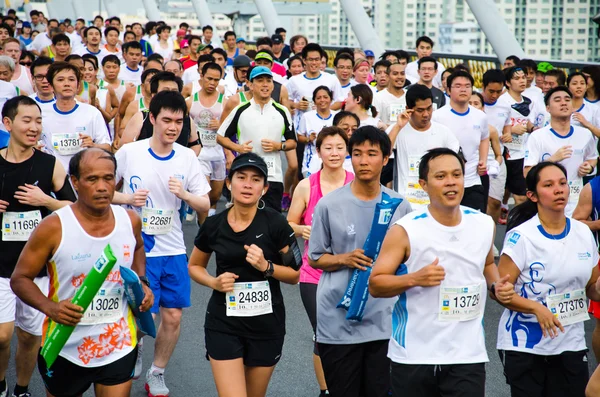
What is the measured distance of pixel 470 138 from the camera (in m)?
9.37

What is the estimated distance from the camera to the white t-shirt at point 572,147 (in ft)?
29.1

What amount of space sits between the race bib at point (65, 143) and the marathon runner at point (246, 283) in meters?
3.36

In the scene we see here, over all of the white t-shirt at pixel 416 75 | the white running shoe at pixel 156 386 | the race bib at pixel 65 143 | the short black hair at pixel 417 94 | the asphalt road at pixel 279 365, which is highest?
the white t-shirt at pixel 416 75

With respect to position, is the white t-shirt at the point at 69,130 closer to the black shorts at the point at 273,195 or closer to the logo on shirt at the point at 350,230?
the black shorts at the point at 273,195

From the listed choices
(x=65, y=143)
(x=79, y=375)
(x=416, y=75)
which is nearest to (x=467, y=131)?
(x=65, y=143)

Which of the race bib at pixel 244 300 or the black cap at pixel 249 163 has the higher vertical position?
the black cap at pixel 249 163

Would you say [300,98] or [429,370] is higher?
[300,98]

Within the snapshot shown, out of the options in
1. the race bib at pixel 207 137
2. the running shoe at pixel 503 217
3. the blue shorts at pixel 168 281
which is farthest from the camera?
the running shoe at pixel 503 217

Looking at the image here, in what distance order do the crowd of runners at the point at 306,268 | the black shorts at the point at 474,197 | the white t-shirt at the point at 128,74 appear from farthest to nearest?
the white t-shirt at the point at 128,74, the black shorts at the point at 474,197, the crowd of runners at the point at 306,268

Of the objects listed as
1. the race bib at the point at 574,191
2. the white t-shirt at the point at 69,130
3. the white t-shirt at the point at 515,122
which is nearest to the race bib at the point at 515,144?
the white t-shirt at the point at 515,122

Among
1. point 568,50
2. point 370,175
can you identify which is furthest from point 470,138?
point 568,50

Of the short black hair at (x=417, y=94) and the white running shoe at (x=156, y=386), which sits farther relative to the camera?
the short black hair at (x=417, y=94)

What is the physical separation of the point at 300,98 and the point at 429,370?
362 inches

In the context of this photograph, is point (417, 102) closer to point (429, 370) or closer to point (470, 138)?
point (470, 138)
